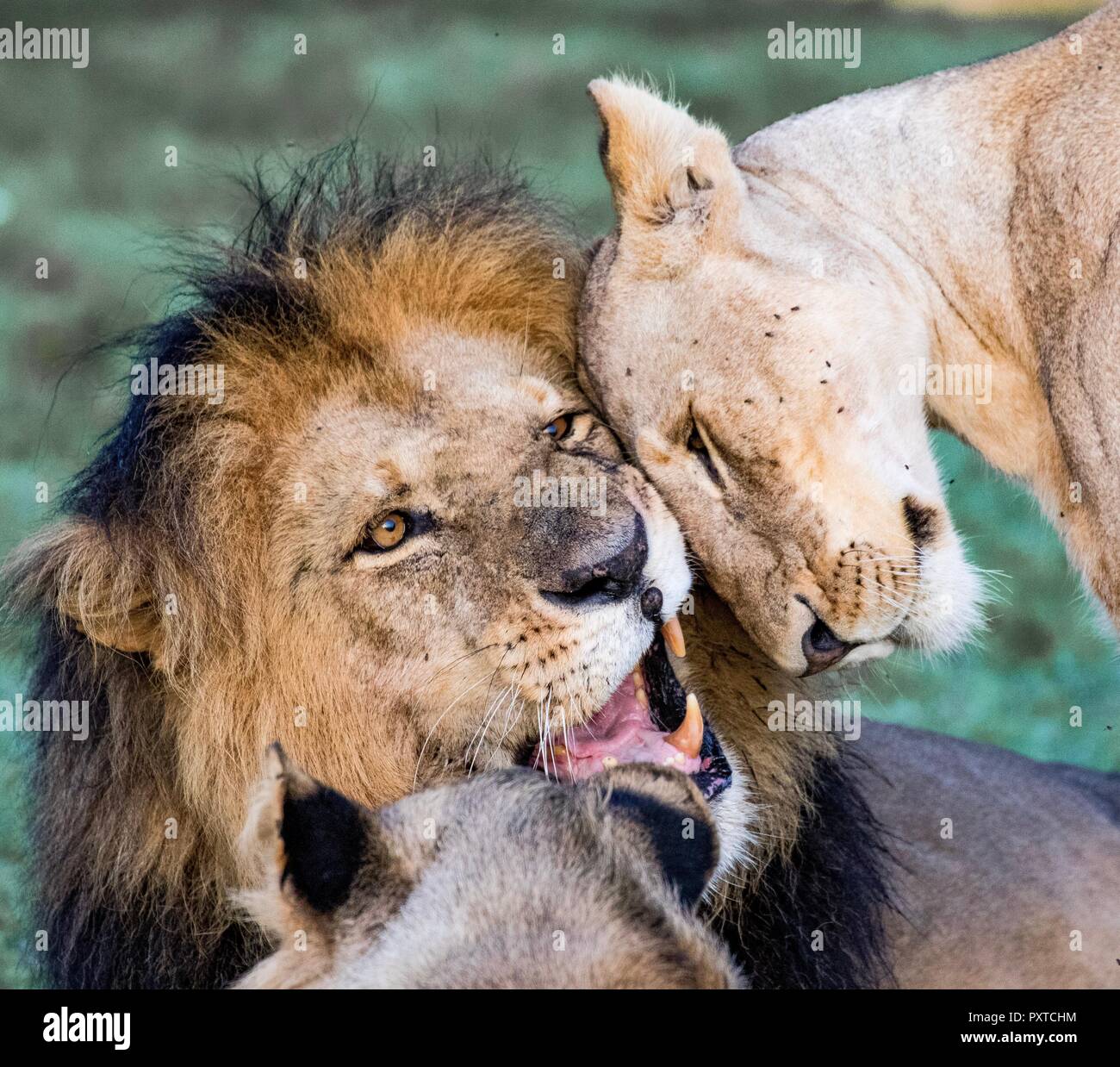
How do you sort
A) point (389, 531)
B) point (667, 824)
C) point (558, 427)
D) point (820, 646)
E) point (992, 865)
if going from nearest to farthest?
point (667, 824)
point (389, 531)
point (820, 646)
point (558, 427)
point (992, 865)

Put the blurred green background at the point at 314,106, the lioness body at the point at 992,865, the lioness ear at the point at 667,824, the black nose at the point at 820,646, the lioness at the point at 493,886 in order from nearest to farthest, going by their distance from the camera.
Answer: the lioness at the point at 493,886
the lioness ear at the point at 667,824
the black nose at the point at 820,646
the lioness body at the point at 992,865
the blurred green background at the point at 314,106

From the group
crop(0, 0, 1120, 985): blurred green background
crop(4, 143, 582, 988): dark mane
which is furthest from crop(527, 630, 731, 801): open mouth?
crop(0, 0, 1120, 985): blurred green background

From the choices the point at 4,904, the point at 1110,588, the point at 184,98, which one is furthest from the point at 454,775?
the point at 184,98

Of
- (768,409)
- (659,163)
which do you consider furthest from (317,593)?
(659,163)

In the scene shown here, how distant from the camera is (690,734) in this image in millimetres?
2703

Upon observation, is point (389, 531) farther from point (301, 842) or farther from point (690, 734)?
point (301, 842)

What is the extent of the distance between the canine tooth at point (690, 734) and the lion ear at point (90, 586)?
864 mm

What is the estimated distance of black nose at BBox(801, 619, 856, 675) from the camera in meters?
2.76

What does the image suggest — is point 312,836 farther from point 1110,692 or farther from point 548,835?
point 1110,692

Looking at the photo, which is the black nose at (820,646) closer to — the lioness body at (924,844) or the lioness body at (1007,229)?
the lioness body at (924,844)

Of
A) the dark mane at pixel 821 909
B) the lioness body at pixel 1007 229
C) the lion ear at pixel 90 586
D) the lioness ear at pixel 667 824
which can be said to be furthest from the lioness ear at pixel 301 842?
the lioness body at pixel 1007 229

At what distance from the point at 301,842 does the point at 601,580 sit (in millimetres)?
746

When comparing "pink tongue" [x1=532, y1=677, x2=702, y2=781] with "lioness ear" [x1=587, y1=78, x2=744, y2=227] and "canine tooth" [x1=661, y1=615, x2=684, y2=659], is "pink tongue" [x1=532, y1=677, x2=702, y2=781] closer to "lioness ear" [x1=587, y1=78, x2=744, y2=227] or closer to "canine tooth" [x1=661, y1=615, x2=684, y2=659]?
"canine tooth" [x1=661, y1=615, x2=684, y2=659]

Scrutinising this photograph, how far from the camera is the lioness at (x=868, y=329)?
2.79 meters
